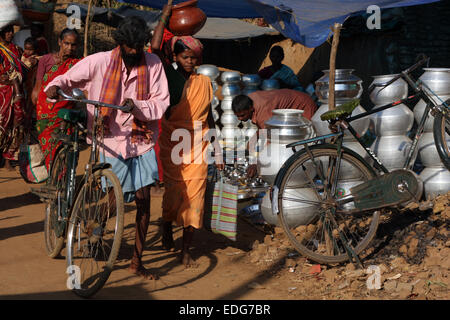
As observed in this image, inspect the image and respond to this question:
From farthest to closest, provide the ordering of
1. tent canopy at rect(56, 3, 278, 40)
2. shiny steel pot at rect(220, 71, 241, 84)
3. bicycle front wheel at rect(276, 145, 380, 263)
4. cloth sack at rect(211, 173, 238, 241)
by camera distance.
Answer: tent canopy at rect(56, 3, 278, 40) < shiny steel pot at rect(220, 71, 241, 84) < cloth sack at rect(211, 173, 238, 241) < bicycle front wheel at rect(276, 145, 380, 263)

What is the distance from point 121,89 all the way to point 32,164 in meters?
3.19

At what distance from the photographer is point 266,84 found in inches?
377

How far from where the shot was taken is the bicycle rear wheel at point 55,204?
14.0 ft

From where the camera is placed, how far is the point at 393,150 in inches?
212

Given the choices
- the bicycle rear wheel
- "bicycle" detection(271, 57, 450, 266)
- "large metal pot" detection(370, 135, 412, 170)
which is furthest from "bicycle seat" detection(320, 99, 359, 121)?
the bicycle rear wheel

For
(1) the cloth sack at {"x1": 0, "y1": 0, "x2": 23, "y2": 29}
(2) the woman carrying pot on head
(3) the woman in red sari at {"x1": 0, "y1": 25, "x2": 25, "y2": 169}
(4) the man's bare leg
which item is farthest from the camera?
(1) the cloth sack at {"x1": 0, "y1": 0, "x2": 23, "y2": 29}

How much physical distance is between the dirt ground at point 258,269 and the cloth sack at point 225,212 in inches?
11.7

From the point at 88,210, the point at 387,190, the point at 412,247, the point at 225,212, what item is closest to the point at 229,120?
the point at 225,212

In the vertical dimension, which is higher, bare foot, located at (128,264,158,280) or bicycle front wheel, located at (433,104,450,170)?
bicycle front wheel, located at (433,104,450,170)

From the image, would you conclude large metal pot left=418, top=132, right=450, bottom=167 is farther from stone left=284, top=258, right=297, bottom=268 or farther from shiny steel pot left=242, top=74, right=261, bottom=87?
shiny steel pot left=242, top=74, right=261, bottom=87

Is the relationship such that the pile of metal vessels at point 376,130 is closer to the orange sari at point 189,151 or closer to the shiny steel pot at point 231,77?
the orange sari at point 189,151

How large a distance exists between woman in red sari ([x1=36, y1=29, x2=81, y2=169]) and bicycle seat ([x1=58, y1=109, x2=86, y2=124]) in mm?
1581

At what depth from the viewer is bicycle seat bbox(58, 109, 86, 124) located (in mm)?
3900
